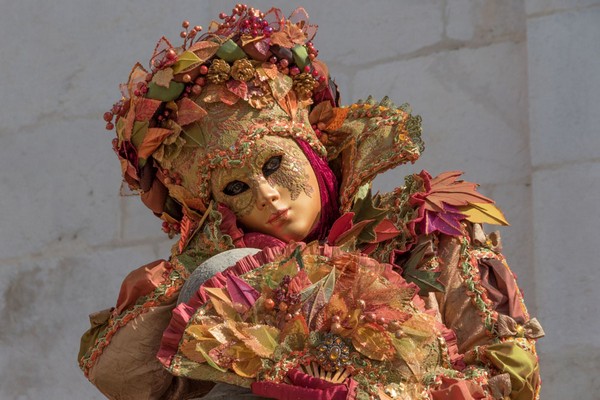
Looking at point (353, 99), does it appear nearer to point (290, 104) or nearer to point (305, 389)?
point (290, 104)

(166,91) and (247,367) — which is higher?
(166,91)

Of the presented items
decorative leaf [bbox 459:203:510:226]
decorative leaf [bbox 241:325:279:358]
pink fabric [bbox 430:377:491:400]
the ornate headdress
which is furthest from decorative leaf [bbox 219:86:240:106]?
pink fabric [bbox 430:377:491:400]

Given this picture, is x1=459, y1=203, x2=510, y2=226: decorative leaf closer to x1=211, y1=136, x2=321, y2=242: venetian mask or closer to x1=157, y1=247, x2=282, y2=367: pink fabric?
x1=211, y1=136, x2=321, y2=242: venetian mask

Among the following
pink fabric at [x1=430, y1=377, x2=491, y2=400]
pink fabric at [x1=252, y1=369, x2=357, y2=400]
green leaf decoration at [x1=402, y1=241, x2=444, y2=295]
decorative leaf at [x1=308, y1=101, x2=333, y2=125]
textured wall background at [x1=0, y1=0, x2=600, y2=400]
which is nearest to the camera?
pink fabric at [x1=252, y1=369, x2=357, y2=400]

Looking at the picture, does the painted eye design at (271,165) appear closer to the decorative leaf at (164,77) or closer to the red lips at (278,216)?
the red lips at (278,216)

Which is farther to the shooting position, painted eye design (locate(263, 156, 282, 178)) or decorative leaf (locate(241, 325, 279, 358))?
painted eye design (locate(263, 156, 282, 178))

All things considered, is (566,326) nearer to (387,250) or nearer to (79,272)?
(387,250)

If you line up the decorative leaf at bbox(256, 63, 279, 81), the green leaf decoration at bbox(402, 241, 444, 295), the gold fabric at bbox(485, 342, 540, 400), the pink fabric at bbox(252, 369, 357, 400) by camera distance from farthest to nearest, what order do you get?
1. the decorative leaf at bbox(256, 63, 279, 81)
2. the green leaf decoration at bbox(402, 241, 444, 295)
3. the gold fabric at bbox(485, 342, 540, 400)
4. the pink fabric at bbox(252, 369, 357, 400)

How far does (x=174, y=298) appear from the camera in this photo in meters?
3.19

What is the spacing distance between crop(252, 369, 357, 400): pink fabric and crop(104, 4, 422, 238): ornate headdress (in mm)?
543

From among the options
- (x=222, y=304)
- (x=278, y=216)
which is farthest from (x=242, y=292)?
(x=278, y=216)

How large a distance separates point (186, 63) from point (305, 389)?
2.45 ft

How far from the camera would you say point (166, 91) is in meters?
3.28

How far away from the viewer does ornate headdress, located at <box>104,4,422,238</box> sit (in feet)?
10.7
